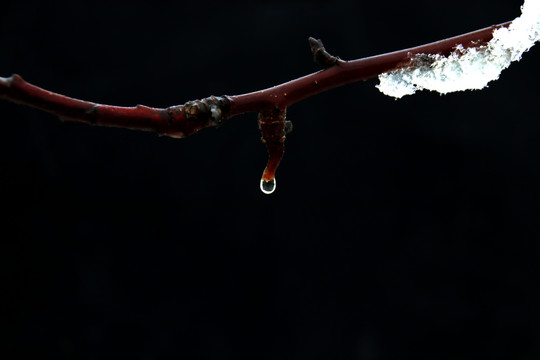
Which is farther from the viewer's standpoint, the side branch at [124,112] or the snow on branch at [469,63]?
the snow on branch at [469,63]

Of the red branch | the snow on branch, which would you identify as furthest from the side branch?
the snow on branch

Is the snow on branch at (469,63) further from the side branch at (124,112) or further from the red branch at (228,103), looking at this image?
the side branch at (124,112)

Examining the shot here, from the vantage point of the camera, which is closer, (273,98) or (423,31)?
(273,98)

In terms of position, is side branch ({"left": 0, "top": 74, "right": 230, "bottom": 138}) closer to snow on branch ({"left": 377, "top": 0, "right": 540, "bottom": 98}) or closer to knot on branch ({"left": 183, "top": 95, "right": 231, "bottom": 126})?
knot on branch ({"left": 183, "top": 95, "right": 231, "bottom": 126})

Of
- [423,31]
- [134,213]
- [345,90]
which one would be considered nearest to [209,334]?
[134,213]

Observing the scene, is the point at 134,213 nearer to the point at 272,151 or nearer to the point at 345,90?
the point at 345,90

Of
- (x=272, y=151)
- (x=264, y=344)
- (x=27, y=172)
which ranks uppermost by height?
(x=27, y=172)

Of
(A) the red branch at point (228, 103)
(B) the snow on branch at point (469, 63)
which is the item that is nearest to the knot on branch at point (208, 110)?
(A) the red branch at point (228, 103)

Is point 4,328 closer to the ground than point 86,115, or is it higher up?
closer to the ground
